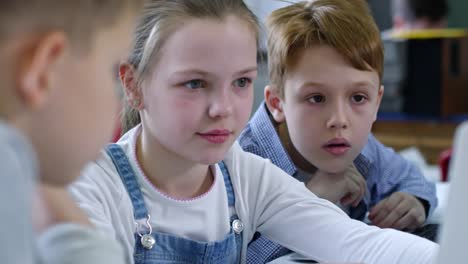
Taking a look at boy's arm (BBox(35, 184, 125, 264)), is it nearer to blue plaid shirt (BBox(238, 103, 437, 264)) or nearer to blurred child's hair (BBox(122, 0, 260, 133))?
blurred child's hair (BBox(122, 0, 260, 133))

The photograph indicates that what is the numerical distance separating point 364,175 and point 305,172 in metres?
0.12

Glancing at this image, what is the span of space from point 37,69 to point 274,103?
0.66m

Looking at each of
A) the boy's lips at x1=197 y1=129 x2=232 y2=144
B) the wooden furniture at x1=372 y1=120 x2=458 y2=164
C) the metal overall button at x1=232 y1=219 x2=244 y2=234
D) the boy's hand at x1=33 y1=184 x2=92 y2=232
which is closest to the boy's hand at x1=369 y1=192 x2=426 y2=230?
the metal overall button at x1=232 y1=219 x2=244 y2=234

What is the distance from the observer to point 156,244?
743 mm

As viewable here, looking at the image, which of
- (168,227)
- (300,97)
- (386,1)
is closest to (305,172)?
(300,97)

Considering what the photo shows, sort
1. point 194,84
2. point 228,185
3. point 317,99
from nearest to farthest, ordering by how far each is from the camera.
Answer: point 194,84 → point 228,185 → point 317,99

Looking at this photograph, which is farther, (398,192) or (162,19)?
(398,192)

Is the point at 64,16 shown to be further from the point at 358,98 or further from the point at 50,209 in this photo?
the point at 358,98

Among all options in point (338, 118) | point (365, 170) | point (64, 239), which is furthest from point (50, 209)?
point (365, 170)

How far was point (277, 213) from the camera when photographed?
85cm

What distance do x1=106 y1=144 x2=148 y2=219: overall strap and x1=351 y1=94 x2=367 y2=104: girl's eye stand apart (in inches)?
13.3

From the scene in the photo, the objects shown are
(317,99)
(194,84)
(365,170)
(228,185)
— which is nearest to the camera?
(194,84)

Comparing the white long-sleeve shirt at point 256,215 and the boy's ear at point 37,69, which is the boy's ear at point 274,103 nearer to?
the white long-sleeve shirt at point 256,215

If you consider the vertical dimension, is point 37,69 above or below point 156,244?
above
